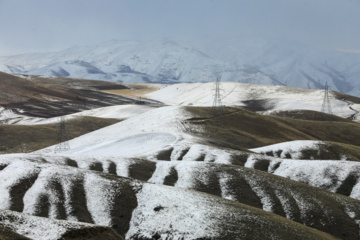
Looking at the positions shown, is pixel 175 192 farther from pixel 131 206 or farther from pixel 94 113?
pixel 94 113

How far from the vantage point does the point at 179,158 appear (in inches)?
2891

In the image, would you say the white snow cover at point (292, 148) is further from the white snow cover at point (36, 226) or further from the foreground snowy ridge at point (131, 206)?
the white snow cover at point (36, 226)

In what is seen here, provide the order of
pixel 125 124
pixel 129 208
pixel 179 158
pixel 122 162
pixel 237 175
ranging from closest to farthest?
pixel 129 208 → pixel 237 175 → pixel 122 162 → pixel 179 158 → pixel 125 124

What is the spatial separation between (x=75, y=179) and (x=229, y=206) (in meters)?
19.9

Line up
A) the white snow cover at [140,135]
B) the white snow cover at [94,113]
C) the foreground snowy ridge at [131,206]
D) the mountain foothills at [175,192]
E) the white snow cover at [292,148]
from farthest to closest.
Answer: the white snow cover at [94,113]
the white snow cover at [140,135]
the white snow cover at [292,148]
the foreground snowy ridge at [131,206]
the mountain foothills at [175,192]

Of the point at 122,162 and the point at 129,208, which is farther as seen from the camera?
the point at 122,162

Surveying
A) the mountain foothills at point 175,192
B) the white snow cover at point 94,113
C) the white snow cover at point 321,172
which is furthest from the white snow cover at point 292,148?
the white snow cover at point 94,113

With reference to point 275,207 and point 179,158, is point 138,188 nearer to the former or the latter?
point 275,207

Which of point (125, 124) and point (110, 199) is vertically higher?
point (110, 199)

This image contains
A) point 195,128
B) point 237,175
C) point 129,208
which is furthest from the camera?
point 195,128

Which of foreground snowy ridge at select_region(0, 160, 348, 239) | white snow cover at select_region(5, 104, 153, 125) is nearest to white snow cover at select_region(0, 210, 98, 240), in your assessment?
foreground snowy ridge at select_region(0, 160, 348, 239)

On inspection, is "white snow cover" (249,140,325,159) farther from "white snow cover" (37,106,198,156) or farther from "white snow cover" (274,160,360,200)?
"white snow cover" (37,106,198,156)

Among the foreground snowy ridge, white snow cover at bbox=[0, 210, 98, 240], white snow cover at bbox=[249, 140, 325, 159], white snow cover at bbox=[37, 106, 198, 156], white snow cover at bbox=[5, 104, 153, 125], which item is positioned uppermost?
white snow cover at bbox=[0, 210, 98, 240]

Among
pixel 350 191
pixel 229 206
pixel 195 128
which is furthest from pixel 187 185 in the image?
pixel 195 128
